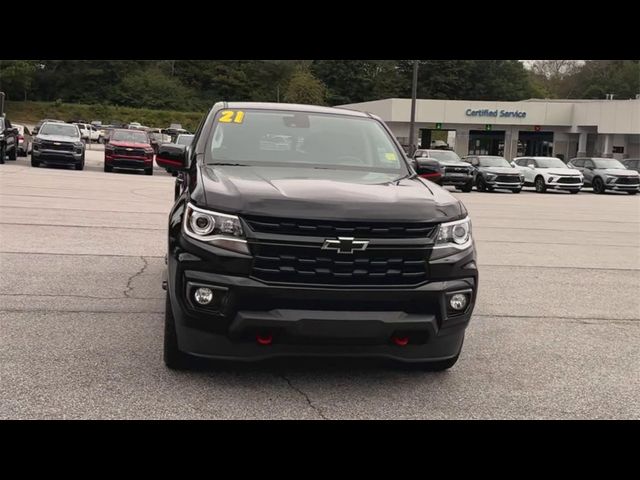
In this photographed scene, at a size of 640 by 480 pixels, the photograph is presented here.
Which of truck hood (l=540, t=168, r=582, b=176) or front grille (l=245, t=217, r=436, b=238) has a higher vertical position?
front grille (l=245, t=217, r=436, b=238)

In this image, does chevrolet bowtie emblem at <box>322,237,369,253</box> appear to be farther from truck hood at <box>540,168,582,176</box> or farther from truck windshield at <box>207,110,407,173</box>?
truck hood at <box>540,168,582,176</box>

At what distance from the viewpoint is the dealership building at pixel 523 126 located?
5269cm

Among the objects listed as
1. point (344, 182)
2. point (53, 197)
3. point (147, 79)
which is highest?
point (147, 79)

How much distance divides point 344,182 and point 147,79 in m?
108

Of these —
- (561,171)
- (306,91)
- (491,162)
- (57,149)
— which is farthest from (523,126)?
(306,91)

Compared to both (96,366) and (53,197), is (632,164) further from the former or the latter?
(96,366)

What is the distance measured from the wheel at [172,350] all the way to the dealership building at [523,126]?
50.7 m

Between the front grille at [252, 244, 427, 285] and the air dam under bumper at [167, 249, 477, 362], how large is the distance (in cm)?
6

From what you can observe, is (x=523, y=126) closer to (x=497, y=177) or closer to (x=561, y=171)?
(x=561, y=171)

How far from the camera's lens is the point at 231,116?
591 centimetres

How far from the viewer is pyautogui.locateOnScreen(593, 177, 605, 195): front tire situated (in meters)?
32.1

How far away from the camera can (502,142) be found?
190 feet

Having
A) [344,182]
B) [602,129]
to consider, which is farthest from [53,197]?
[602,129]

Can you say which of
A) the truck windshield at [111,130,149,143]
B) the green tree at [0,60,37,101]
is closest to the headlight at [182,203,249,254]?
the truck windshield at [111,130,149,143]
